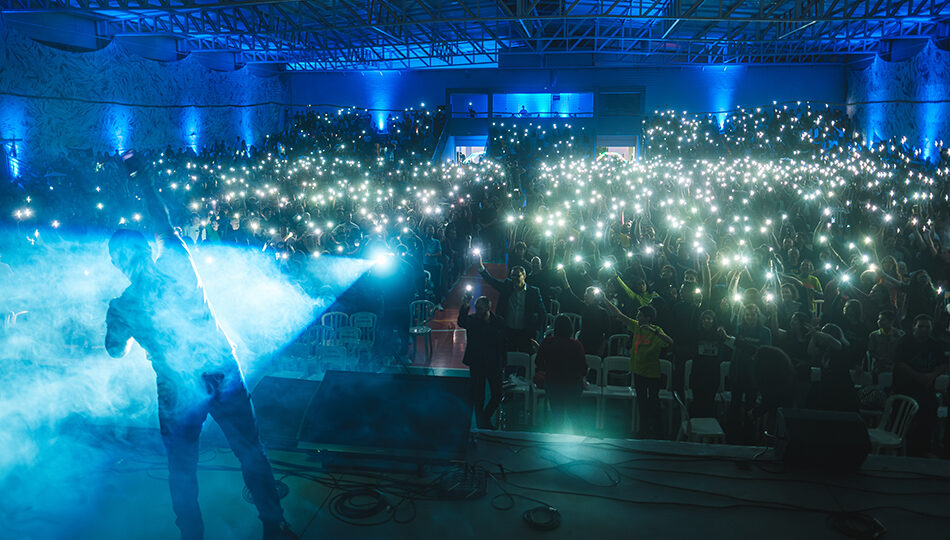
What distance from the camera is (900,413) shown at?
4602 mm

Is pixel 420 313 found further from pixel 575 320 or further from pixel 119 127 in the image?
pixel 119 127

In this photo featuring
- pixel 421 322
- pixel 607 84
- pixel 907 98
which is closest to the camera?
pixel 421 322

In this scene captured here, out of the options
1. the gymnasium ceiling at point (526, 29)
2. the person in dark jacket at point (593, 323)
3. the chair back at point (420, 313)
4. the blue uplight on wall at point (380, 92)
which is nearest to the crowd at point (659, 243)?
the person in dark jacket at point (593, 323)

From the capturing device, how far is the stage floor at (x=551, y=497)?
10.8ft

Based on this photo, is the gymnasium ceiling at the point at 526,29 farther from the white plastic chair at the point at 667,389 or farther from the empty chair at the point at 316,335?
the white plastic chair at the point at 667,389

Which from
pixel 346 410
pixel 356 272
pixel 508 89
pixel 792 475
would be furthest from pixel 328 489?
pixel 508 89

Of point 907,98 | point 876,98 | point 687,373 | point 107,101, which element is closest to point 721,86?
point 876,98

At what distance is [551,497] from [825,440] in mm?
1720

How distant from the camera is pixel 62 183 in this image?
1252 centimetres

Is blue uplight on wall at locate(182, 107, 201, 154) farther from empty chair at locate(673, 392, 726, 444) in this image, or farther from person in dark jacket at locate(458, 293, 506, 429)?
empty chair at locate(673, 392, 726, 444)

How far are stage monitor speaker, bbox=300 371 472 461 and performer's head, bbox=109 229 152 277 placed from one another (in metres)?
1.43

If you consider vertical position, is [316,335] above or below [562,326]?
below

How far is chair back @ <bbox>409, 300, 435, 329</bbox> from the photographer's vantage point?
7434 millimetres

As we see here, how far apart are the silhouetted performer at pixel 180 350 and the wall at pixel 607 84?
2708cm
